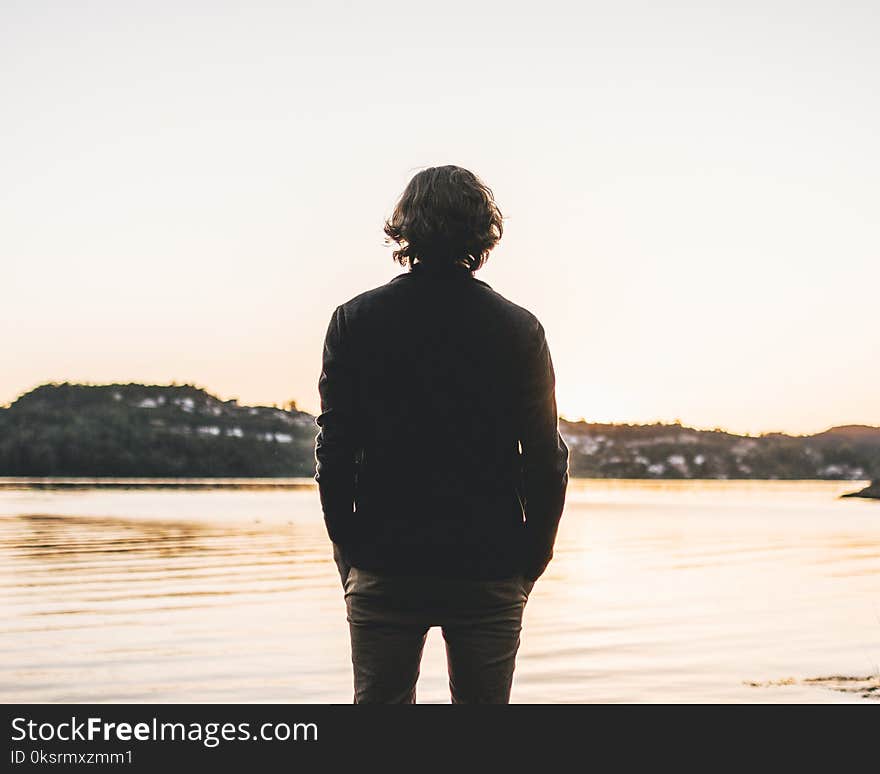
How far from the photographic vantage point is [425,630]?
7.89ft

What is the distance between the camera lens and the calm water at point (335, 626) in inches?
307

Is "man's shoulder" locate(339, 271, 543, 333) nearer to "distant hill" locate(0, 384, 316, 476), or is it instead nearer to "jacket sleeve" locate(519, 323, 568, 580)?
"jacket sleeve" locate(519, 323, 568, 580)

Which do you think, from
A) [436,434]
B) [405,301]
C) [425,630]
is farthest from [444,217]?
[425,630]

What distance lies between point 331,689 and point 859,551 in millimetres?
23198

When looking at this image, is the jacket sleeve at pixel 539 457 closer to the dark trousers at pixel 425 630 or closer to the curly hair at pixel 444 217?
the dark trousers at pixel 425 630

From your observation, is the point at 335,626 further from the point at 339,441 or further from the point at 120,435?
the point at 120,435

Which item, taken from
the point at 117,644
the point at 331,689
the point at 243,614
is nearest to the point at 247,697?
the point at 331,689

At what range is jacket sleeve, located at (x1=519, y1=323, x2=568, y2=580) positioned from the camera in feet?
7.84

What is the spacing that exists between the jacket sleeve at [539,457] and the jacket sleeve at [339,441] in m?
0.37

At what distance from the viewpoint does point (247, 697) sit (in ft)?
23.8

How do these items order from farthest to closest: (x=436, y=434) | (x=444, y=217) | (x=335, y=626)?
(x=335, y=626)
(x=444, y=217)
(x=436, y=434)

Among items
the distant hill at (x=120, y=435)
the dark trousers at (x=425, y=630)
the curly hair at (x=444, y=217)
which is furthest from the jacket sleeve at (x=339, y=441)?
the distant hill at (x=120, y=435)

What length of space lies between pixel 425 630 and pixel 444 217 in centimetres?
91

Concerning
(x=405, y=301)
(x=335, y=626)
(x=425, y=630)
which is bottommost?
(x=335, y=626)
